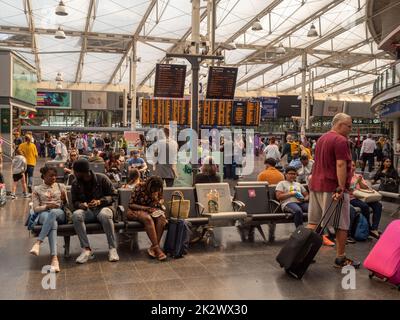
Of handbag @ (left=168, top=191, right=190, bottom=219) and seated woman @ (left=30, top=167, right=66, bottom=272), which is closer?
seated woman @ (left=30, top=167, right=66, bottom=272)

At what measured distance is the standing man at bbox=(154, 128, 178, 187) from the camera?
31.1ft

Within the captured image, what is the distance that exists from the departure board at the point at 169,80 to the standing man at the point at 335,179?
18.3 ft

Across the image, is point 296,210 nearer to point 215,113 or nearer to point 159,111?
point 215,113

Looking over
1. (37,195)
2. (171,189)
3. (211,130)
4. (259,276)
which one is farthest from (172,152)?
(211,130)

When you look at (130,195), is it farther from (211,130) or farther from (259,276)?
(211,130)

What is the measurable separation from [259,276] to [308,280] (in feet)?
1.83

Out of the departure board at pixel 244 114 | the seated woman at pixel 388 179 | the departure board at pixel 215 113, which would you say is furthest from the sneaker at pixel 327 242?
the departure board at pixel 244 114

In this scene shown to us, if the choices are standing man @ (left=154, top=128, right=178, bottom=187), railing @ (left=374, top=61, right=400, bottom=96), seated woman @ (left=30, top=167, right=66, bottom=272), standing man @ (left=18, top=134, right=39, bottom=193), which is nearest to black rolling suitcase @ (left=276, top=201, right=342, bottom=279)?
seated woman @ (left=30, top=167, right=66, bottom=272)

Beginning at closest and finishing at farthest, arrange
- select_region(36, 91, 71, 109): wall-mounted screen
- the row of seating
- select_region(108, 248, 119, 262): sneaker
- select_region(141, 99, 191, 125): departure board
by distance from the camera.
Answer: select_region(108, 248, 119, 262): sneaker → the row of seating → select_region(141, 99, 191, 125): departure board → select_region(36, 91, 71, 109): wall-mounted screen

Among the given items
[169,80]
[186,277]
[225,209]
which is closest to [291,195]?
[225,209]

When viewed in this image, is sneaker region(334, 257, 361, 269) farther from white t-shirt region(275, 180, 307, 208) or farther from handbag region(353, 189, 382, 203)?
handbag region(353, 189, 382, 203)

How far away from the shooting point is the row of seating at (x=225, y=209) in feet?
20.2

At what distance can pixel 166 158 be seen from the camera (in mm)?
9633

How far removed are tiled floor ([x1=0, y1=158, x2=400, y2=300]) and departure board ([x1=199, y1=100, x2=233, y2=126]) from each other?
10141 millimetres
